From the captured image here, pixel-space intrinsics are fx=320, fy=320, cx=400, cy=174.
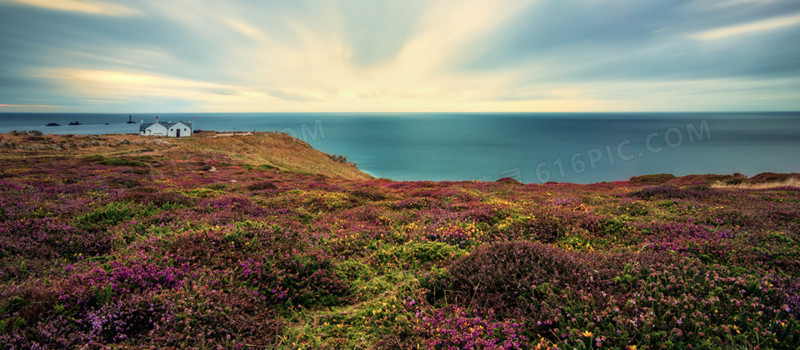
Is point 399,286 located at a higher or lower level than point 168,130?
lower

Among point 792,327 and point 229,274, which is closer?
point 792,327

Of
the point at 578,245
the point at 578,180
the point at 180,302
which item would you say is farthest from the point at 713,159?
the point at 180,302

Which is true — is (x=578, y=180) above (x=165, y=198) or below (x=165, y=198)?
below

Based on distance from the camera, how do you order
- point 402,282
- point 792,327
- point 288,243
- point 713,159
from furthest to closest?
point 713,159, point 288,243, point 402,282, point 792,327

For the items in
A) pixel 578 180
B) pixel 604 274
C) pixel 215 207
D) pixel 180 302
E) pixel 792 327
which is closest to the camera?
pixel 792 327

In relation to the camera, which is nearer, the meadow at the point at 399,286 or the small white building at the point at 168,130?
the meadow at the point at 399,286

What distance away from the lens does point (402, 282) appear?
239 inches

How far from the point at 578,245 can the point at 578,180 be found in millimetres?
105613

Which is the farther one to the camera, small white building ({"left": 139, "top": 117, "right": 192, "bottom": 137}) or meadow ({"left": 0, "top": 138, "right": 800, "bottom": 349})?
small white building ({"left": 139, "top": 117, "right": 192, "bottom": 137})

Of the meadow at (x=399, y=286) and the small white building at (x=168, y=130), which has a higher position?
the small white building at (x=168, y=130)

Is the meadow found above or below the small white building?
below

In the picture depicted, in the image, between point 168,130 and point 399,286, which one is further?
point 168,130

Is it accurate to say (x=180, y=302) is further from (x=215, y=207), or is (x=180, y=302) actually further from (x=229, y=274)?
(x=215, y=207)

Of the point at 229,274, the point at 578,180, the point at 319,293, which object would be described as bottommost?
the point at 578,180
